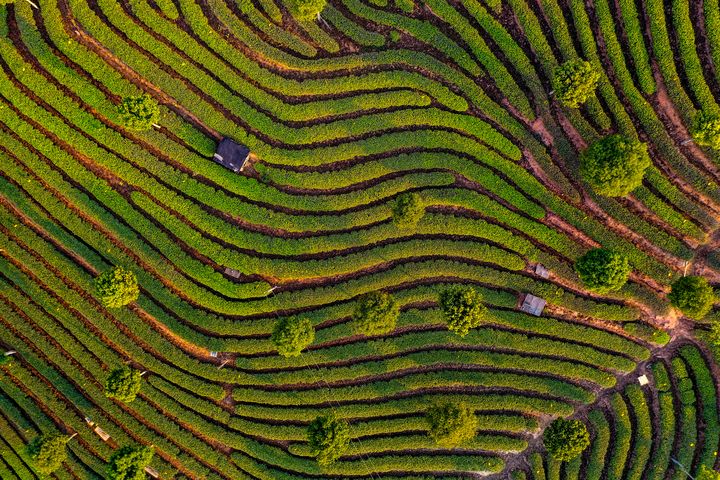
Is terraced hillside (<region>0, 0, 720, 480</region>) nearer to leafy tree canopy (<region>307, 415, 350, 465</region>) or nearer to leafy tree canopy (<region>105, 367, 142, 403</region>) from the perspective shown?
leafy tree canopy (<region>105, 367, 142, 403</region>)

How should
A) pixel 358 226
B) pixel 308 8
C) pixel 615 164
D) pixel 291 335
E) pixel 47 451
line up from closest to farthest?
1. pixel 615 164
2. pixel 291 335
3. pixel 308 8
4. pixel 47 451
5. pixel 358 226

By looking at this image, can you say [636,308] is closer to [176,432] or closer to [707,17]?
[707,17]

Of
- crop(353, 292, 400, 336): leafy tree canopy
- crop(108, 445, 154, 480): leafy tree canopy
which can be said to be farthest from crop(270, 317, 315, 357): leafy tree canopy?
crop(108, 445, 154, 480): leafy tree canopy

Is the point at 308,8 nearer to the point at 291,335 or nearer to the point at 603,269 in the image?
the point at 291,335

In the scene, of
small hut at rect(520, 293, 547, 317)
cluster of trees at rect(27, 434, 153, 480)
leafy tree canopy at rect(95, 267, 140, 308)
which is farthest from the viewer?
small hut at rect(520, 293, 547, 317)

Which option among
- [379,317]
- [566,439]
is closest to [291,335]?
[379,317]

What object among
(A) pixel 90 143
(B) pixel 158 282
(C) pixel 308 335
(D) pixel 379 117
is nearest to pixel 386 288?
(C) pixel 308 335
